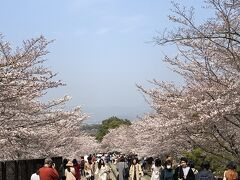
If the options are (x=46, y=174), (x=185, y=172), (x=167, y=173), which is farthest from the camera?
(x=167, y=173)

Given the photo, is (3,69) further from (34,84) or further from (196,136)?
(196,136)

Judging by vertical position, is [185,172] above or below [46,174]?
below

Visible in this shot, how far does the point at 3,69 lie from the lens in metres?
10.8

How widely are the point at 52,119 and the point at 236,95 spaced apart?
→ 26.6ft

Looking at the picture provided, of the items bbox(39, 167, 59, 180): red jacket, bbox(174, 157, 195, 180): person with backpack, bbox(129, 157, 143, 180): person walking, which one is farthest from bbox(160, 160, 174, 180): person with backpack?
bbox(129, 157, 143, 180): person walking

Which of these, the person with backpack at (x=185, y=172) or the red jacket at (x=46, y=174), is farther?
the person with backpack at (x=185, y=172)

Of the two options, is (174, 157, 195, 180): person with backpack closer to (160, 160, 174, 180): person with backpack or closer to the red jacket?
(160, 160, 174, 180): person with backpack

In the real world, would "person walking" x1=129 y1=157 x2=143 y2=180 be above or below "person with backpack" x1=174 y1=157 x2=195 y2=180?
above

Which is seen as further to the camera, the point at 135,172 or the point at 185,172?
the point at 135,172

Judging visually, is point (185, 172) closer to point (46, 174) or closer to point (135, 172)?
point (46, 174)

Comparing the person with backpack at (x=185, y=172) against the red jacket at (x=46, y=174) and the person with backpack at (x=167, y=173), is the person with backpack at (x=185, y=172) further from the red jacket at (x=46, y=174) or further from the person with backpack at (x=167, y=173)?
the red jacket at (x=46, y=174)

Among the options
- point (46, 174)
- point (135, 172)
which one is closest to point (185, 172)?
point (46, 174)

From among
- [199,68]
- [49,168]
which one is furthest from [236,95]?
[49,168]

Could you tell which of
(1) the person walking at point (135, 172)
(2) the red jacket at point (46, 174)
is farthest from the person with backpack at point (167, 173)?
(1) the person walking at point (135, 172)
